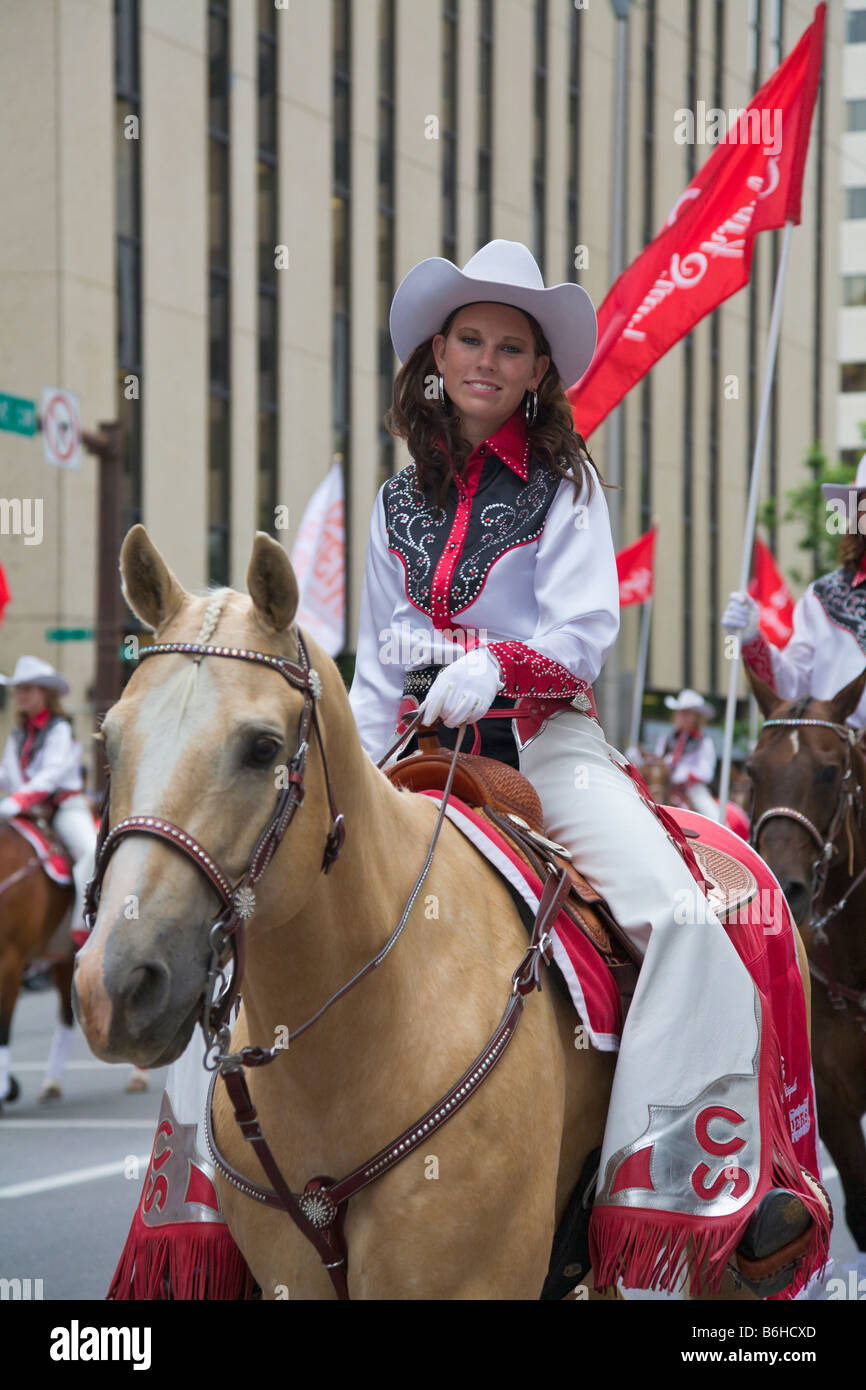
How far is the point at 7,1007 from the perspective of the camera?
10211 millimetres

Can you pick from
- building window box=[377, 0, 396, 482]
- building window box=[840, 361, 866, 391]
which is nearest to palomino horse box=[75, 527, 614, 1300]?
building window box=[377, 0, 396, 482]

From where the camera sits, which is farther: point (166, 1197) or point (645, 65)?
point (645, 65)

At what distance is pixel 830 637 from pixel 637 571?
33.5ft

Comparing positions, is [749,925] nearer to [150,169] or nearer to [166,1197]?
[166,1197]

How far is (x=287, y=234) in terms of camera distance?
87.8 ft

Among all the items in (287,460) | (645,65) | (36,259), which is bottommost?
(287,460)

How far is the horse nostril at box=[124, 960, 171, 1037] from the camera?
2221mm

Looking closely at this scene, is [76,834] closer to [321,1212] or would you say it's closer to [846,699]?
[846,699]

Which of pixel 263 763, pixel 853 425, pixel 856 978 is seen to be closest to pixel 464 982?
pixel 263 763

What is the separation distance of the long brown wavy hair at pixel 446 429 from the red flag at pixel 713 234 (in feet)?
14.8

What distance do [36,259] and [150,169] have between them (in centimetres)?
285

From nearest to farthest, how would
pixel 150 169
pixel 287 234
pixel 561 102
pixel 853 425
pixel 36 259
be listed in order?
pixel 36 259 → pixel 150 169 → pixel 287 234 → pixel 561 102 → pixel 853 425

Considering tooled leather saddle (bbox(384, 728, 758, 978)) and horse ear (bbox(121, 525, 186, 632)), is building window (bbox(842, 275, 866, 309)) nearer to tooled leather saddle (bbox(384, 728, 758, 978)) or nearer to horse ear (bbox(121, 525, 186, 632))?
tooled leather saddle (bbox(384, 728, 758, 978))

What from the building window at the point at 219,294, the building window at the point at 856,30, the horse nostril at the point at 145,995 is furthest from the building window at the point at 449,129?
the horse nostril at the point at 145,995
